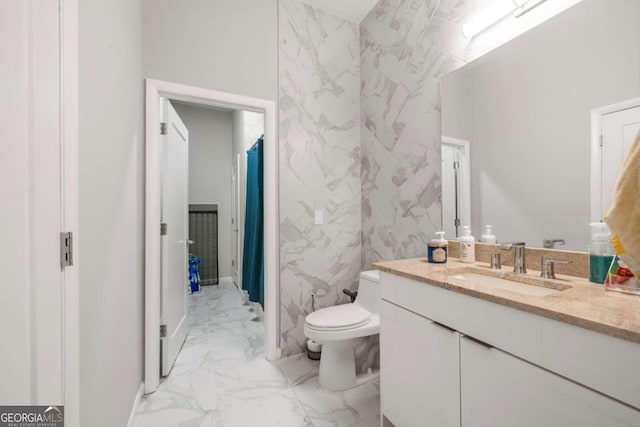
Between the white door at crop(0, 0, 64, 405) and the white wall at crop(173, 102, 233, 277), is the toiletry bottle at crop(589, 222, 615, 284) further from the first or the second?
the white wall at crop(173, 102, 233, 277)

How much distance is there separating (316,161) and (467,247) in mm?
1306

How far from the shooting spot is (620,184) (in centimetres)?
63

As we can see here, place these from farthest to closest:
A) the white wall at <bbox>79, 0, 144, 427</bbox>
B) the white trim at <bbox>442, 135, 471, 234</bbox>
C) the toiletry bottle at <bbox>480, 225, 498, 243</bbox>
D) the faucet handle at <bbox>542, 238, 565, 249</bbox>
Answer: the white trim at <bbox>442, 135, 471, 234</bbox>
the toiletry bottle at <bbox>480, 225, 498, 243</bbox>
the faucet handle at <bbox>542, 238, 565, 249</bbox>
the white wall at <bbox>79, 0, 144, 427</bbox>

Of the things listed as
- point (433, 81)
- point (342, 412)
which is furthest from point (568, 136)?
point (342, 412)

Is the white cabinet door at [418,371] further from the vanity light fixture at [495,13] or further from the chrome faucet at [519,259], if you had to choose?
the vanity light fixture at [495,13]

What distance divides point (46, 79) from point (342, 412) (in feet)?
6.13

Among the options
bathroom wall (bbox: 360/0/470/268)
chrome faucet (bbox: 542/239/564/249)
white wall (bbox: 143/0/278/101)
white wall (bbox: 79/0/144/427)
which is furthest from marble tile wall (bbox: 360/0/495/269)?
white wall (bbox: 79/0/144/427)

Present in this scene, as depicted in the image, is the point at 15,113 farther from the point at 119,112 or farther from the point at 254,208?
the point at 254,208

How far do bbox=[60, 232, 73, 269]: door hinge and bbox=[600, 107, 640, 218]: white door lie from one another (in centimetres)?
176

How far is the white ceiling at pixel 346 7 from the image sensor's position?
214 centimetres

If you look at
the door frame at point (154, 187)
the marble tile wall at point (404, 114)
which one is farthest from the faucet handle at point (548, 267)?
the door frame at point (154, 187)

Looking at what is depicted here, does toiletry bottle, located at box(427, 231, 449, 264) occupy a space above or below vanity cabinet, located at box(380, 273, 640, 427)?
above

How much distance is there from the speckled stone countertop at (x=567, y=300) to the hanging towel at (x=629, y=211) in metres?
0.13

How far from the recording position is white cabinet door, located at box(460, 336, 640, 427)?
2.00 ft
